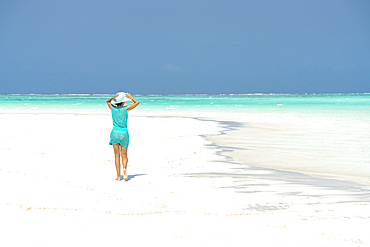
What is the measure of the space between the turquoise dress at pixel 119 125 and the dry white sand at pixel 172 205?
907mm

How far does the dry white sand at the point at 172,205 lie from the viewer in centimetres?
488

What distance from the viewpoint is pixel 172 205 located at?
6414 millimetres

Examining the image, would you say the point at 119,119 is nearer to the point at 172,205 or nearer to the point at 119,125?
the point at 119,125

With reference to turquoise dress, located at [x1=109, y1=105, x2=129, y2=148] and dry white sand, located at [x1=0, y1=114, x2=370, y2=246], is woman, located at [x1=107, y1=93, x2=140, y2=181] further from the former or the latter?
dry white sand, located at [x1=0, y1=114, x2=370, y2=246]

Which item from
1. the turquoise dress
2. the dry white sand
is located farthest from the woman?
the dry white sand

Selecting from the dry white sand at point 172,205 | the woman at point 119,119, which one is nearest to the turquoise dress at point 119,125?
the woman at point 119,119

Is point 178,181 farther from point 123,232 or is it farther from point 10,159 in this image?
point 10,159

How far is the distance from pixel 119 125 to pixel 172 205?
91.2 inches

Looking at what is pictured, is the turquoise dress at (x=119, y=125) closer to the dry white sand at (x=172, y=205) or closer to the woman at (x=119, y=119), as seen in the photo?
the woman at (x=119, y=119)

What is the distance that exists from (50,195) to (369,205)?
17.9 ft

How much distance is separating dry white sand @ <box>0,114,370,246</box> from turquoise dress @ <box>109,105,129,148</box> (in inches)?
35.7

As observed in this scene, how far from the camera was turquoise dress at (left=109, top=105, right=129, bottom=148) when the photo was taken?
7.85m

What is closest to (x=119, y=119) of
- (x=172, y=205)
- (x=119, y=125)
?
(x=119, y=125)

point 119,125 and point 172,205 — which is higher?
point 119,125
